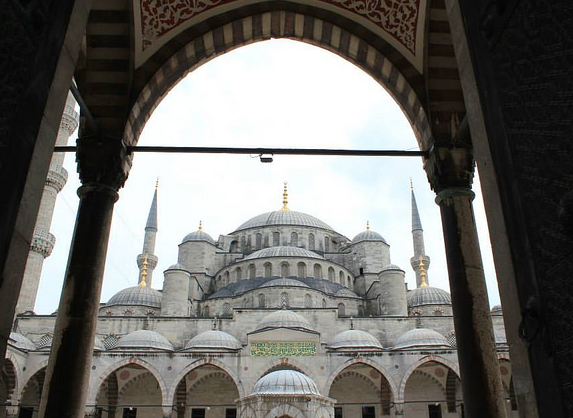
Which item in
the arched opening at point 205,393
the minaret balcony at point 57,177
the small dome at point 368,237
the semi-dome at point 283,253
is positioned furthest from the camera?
the small dome at point 368,237

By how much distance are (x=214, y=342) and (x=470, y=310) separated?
20.4 meters

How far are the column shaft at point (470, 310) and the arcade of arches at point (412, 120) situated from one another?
1 centimetres

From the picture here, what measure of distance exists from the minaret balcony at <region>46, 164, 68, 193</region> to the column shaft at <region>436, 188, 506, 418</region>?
23.5 meters

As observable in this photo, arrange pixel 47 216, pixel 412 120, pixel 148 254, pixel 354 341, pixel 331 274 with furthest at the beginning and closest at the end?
pixel 148 254 < pixel 331 274 < pixel 47 216 < pixel 354 341 < pixel 412 120

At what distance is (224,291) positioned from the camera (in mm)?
32938

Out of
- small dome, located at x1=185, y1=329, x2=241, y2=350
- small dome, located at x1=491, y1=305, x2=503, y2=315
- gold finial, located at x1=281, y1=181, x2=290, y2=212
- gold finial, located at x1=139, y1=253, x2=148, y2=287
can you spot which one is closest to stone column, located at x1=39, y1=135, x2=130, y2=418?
small dome, located at x1=185, y1=329, x2=241, y2=350

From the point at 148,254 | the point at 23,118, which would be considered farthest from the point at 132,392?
the point at 23,118

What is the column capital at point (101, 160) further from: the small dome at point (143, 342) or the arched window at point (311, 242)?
the arched window at point (311, 242)

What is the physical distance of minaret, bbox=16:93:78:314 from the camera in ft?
83.0

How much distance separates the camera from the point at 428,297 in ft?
108

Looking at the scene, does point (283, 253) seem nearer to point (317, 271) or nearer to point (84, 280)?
point (317, 271)

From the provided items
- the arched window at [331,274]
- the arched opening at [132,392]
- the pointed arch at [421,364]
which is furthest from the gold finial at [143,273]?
the pointed arch at [421,364]

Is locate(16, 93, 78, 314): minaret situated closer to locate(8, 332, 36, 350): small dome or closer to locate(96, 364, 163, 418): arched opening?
locate(8, 332, 36, 350): small dome

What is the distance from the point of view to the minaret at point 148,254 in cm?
3556
